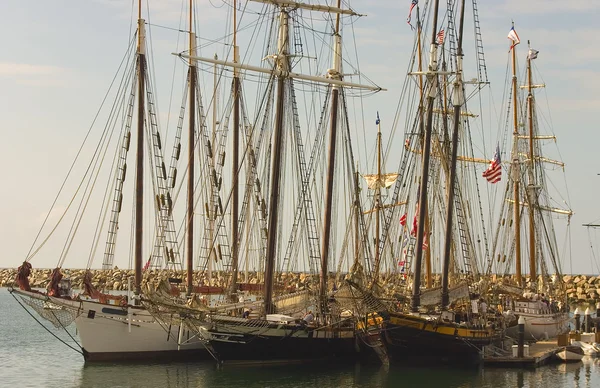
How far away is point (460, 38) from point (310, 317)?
20105 millimetres

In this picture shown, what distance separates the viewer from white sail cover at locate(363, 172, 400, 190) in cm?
7805

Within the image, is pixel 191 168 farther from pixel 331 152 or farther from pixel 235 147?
pixel 331 152

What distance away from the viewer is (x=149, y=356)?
49.2 m

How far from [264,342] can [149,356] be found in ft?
23.3

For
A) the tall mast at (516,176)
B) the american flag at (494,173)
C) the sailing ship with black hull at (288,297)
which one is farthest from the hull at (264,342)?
the tall mast at (516,176)

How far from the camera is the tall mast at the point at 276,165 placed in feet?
160

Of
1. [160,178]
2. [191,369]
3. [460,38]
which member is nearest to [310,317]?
[191,369]

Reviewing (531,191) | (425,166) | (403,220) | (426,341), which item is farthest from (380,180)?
(426,341)

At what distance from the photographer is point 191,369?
48031mm

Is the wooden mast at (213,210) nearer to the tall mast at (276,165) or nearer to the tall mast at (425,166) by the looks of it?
the tall mast at (276,165)

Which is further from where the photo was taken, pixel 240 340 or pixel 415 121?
pixel 415 121

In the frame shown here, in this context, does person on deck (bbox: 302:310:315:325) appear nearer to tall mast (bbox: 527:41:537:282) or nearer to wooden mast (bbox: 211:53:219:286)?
wooden mast (bbox: 211:53:219:286)

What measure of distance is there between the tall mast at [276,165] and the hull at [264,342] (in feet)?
7.71

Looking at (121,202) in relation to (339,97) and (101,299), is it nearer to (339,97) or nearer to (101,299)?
(101,299)
